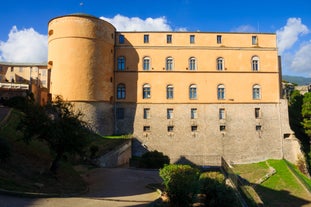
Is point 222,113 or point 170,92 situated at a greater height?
point 170,92

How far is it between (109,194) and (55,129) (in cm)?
447

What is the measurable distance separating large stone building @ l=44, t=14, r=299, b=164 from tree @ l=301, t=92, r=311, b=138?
3.32 m

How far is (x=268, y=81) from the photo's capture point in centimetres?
3812

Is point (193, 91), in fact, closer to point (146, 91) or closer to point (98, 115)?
point (146, 91)

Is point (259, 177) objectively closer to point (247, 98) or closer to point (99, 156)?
point (247, 98)

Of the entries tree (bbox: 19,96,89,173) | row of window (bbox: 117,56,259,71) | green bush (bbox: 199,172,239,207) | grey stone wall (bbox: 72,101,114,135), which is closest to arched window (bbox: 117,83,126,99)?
grey stone wall (bbox: 72,101,114,135)

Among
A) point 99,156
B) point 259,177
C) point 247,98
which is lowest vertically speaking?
point 259,177

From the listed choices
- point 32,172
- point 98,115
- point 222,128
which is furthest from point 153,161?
point 222,128

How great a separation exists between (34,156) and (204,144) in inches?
862

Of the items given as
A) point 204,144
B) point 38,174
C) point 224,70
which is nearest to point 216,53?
point 224,70

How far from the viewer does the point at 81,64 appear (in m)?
33.8

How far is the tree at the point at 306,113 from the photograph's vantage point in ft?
126

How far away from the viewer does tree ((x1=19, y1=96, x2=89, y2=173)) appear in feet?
52.4

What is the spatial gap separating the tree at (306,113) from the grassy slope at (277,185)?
6.27 m
